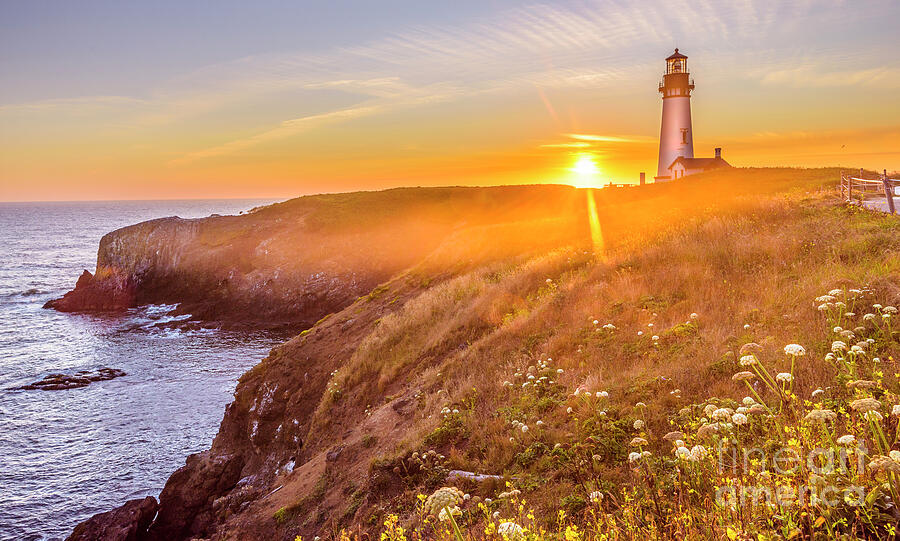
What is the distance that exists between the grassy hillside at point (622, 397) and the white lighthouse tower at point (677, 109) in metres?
34.2

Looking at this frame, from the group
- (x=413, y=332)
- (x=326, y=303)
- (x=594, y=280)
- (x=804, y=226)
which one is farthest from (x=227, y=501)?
(x=326, y=303)

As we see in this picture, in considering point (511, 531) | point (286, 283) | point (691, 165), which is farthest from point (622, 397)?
point (286, 283)

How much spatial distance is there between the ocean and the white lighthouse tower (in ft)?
149

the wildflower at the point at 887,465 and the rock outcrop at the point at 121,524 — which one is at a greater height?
the wildflower at the point at 887,465

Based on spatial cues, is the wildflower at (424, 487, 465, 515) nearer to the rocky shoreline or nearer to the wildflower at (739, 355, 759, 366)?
the wildflower at (739, 355, 759, 366)

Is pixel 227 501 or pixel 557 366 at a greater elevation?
pixel 557 366

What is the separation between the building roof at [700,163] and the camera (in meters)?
50.4

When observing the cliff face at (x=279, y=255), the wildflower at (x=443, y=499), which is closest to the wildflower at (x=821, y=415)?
the wildflower at (x=443, y=499)

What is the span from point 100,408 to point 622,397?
32991 mm

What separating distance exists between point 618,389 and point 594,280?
6808 mm

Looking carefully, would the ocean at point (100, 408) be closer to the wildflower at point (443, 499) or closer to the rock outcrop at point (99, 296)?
the rock outcrop at point (99, 296)

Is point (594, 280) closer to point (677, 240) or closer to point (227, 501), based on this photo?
point (677, 240)

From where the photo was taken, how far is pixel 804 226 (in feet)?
45.5

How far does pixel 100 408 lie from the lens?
29.3 meters
